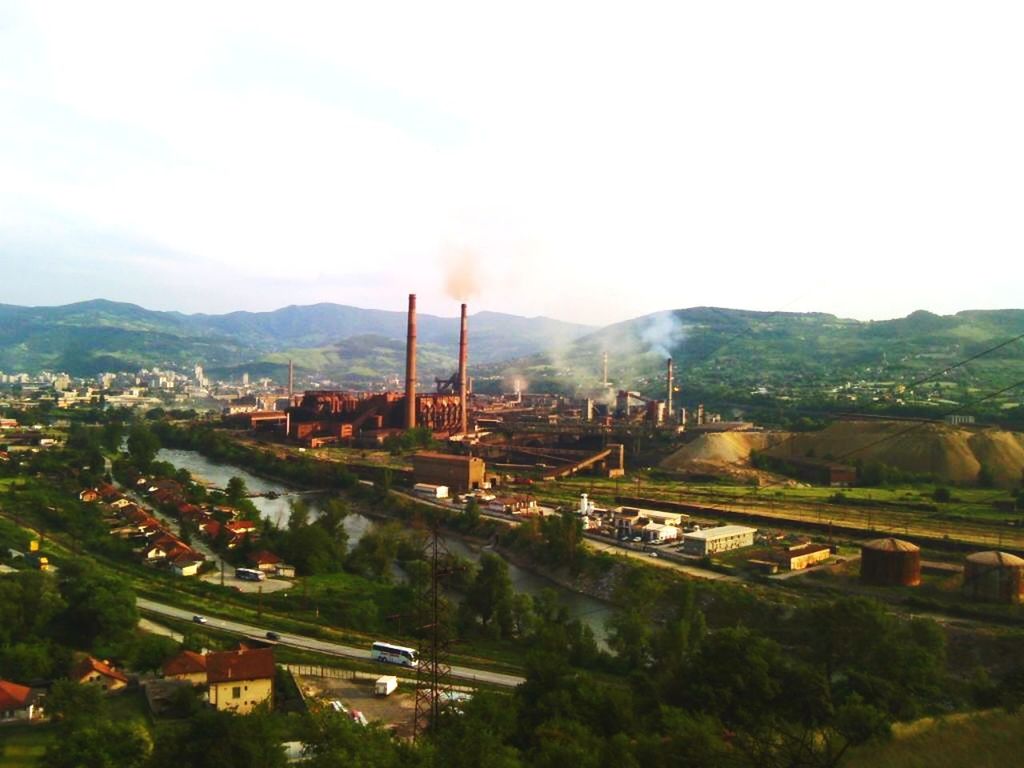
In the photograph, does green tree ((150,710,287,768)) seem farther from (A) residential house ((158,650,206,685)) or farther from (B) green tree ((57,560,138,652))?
(B) green tree ((57,560,138,652))

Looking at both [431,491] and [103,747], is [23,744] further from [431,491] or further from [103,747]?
[431,491]

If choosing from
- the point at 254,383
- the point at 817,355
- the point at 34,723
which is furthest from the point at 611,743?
the point at 254,383

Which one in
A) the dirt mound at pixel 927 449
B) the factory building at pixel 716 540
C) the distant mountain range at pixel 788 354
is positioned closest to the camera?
the factory building at pixel 716 540

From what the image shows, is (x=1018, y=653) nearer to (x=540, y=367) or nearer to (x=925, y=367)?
(x=925, y=367)

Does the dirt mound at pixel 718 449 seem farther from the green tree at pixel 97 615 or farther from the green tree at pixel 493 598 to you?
the green tree at pixel 97 615

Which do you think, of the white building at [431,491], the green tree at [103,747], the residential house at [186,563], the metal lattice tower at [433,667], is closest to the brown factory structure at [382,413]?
the white building at [431,491]

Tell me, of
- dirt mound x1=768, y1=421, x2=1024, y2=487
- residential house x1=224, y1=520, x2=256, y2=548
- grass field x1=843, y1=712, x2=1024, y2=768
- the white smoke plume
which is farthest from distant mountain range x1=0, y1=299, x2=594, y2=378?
grass field x1=843, y1=712, x2=1024, y2=768

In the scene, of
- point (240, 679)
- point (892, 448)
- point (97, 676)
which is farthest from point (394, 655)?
point (892, 448)
